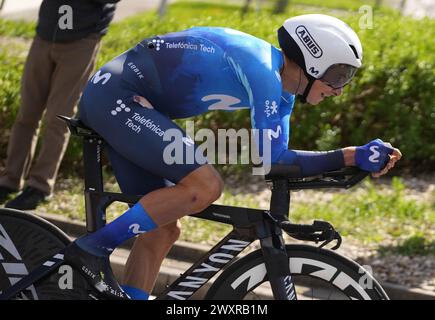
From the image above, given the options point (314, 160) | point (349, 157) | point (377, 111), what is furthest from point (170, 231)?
point (377, 111)

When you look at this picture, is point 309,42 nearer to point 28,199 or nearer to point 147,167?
point 147,167

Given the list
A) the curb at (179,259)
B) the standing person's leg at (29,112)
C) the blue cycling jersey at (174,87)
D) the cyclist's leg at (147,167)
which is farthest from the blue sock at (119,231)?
the standing person's leg at (29,112)

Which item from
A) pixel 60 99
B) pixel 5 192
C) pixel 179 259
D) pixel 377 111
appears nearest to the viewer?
pixel 179 259

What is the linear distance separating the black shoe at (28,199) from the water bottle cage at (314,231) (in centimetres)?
320

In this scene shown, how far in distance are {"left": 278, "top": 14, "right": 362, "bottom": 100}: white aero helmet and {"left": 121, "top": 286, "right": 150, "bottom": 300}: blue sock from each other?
1.29 m

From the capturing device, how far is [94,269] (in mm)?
4848

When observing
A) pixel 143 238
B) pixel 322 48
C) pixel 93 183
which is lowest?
pixel 143 238

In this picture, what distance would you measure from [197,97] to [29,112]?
294 cm

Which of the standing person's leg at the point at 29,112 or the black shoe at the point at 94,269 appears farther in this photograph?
the standing person's leg at the point at 29,112

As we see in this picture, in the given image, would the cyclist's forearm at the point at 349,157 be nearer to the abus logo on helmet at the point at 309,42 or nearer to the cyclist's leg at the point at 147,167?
the abus logo on helmet at the point at 309,42

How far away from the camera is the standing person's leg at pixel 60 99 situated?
738 centimetres

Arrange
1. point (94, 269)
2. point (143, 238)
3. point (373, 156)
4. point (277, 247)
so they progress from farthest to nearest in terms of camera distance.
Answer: point (143, 238)
point (94, 269)
point (277, 247)
point (373, 156)

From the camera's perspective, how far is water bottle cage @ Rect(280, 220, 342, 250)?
463cm
